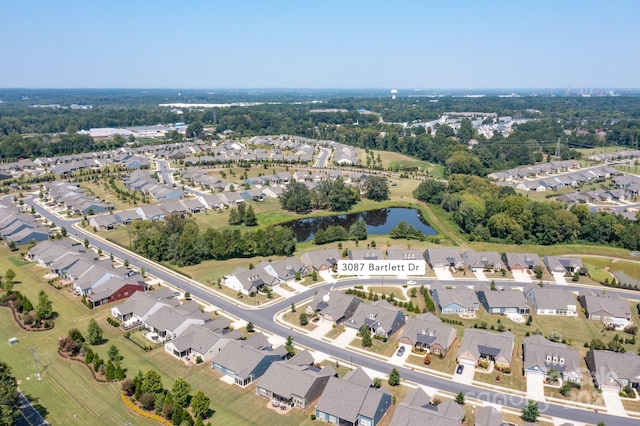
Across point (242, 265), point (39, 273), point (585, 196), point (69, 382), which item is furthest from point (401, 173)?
point (69, 382)

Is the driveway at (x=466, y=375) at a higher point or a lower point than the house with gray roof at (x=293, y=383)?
lower

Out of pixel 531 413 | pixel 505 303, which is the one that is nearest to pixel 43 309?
pixel 531 413

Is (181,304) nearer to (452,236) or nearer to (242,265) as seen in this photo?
(242,265)

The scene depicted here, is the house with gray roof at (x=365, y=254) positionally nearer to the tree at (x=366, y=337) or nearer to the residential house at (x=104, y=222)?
the tree at (x=366, y=337)

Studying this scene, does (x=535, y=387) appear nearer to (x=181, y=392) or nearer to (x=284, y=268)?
(x=181, y=392)

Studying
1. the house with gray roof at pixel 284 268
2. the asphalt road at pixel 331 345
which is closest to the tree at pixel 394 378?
the asphalt road at pixel 331 345

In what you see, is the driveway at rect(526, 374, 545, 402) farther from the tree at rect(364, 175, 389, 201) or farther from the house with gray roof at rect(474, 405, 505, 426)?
the tree at rect(364, 175, 389, 201)

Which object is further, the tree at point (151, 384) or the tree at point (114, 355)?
the tree at point (114, 355)
